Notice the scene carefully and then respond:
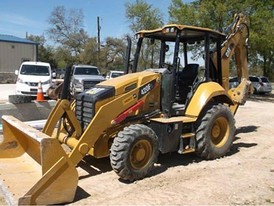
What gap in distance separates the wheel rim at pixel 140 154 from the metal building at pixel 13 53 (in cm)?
3485

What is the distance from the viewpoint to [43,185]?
497 cm

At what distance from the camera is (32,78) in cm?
1839

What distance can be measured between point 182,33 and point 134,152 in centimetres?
294

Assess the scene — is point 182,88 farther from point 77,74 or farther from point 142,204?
point 77,74

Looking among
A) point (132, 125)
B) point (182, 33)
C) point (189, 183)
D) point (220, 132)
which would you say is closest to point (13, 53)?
point (182, 33)

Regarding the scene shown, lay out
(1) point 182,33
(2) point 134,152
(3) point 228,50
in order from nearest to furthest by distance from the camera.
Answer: (2) point 134,152
(1) point 182,33
(3) point 228,50

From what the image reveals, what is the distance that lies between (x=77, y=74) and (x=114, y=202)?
51.7ft

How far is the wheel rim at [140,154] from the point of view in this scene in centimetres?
607

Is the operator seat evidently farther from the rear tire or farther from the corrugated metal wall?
the corrugated metal wall

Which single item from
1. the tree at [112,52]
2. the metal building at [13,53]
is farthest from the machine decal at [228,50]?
the tree at [112,52]

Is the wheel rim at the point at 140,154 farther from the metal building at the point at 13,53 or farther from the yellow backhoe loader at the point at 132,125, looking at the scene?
the metal building at the point at 13,53

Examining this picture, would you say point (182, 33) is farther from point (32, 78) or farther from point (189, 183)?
point (32, 78)

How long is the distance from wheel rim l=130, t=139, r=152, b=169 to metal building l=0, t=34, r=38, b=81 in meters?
34.9

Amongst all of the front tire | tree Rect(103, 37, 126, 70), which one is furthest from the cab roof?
tree Rect(103, 37, 126, 70)
